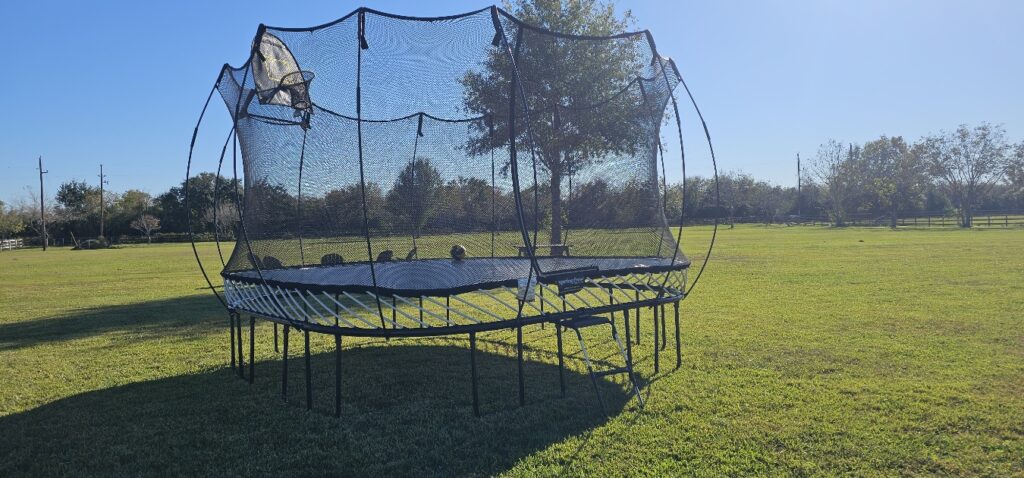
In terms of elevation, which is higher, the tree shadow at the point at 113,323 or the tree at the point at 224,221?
the tree at the point at 224,221

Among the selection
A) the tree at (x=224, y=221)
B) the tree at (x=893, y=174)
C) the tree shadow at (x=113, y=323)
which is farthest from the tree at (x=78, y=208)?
the tree at (x=893, y=174)

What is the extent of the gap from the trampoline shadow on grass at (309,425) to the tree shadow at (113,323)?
328 centimetres

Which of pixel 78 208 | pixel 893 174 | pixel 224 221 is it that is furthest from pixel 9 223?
pixel 893 174

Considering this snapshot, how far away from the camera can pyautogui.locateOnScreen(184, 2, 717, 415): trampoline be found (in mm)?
4582

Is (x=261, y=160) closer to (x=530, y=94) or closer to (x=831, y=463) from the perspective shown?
(x=530, y=94)

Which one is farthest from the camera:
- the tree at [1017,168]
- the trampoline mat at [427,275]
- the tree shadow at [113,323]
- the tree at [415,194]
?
the tree at [1017,168]

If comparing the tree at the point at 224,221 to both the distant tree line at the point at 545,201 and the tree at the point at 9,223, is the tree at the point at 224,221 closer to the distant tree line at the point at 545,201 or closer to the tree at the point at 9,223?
the distant tree line at the point at 545,201

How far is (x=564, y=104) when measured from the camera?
6.30 metres

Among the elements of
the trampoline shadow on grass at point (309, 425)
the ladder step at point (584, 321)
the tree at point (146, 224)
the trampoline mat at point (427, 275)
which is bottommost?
the trampoline shadow on grass at point (309, 425)

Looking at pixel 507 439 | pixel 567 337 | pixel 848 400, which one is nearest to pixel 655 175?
pixel 567 337

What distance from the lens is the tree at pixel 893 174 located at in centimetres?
5241

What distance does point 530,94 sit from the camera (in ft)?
19.9

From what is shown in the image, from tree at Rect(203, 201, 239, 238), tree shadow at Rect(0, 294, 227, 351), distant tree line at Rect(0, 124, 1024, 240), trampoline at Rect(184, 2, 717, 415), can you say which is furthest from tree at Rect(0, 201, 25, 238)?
trampoline at Rect(184, 2, 717, 415)

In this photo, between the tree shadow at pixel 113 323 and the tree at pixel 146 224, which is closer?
the tree shadow at pixel 113 323
